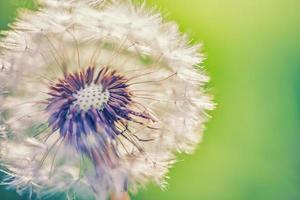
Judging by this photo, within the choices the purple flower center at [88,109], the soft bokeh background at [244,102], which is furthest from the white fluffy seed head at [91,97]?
the soft bokeh background at [244,102]

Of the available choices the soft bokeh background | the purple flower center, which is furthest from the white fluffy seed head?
the soft bokeh background

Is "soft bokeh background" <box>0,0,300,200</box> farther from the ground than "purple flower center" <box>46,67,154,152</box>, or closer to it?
farther from the ground

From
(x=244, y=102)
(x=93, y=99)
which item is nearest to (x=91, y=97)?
(x=93, y=99)

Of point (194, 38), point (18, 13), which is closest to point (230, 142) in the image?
point (194, 38)

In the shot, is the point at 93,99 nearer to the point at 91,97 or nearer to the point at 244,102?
the point at 91,97

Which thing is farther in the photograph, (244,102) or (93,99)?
(244,102)

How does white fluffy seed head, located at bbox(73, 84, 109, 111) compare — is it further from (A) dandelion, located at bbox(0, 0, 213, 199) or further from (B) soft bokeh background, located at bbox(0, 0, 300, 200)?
(B) soft bokeh background, located at bbox(0, 0, 300, 200)

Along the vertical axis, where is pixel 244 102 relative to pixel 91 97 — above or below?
above
